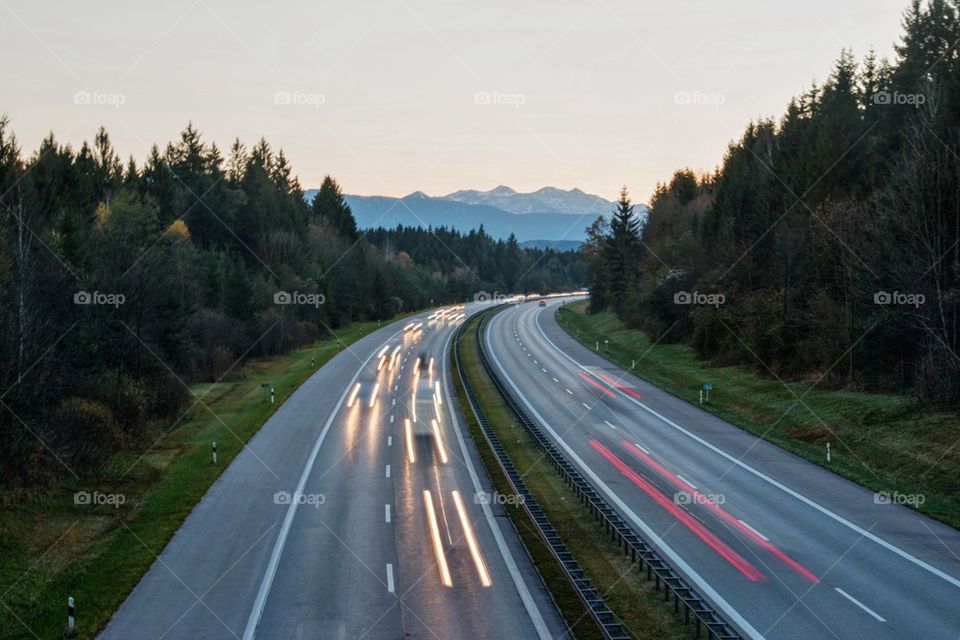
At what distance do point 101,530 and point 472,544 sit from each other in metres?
11.4

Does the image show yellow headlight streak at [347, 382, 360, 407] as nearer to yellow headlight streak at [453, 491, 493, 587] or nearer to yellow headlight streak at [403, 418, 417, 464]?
yellow headlight streak at [403, 418, 417, 464]

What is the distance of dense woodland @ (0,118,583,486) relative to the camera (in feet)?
97.3

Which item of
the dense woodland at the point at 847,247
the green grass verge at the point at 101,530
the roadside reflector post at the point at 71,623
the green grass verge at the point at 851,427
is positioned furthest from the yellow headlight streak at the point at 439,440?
the dense woodland at the point at 847,247

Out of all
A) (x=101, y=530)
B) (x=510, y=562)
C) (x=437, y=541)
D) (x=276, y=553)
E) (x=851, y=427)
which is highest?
(x=101, y=530)

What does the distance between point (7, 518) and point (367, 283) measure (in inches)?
3599

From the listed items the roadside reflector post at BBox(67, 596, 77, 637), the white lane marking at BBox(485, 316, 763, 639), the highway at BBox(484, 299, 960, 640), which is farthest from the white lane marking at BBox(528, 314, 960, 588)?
the roadside reflector post at BBox(67, 596, 77, 637)

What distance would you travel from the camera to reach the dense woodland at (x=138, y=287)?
2967 cm

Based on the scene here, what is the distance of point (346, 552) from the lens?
72.4ft

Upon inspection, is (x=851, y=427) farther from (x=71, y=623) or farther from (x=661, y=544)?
(x=71, y=623)

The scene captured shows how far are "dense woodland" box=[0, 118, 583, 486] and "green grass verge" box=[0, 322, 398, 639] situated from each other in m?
1.48

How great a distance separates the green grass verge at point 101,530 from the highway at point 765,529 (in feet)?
47.0

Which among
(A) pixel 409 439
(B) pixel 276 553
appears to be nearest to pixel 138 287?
(A) pixel 409 439

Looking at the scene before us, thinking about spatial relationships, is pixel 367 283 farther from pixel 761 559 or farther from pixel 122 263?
pixel 761 559

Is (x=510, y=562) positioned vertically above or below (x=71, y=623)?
below
